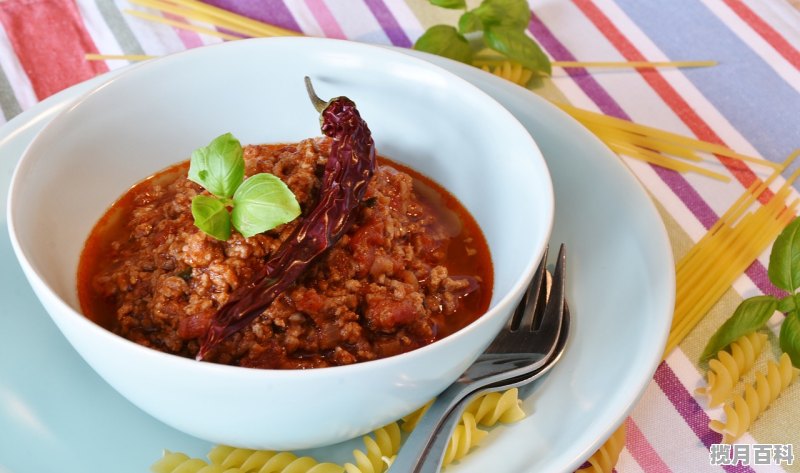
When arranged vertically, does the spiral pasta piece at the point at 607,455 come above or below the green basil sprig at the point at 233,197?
below

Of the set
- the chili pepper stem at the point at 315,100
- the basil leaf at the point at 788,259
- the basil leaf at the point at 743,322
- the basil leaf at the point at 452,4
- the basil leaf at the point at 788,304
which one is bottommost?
the basil leaf at the point at 788,304

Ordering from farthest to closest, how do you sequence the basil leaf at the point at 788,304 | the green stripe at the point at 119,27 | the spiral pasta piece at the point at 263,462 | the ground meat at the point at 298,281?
the green stripe at the point at 119,27
the basil leaf at the point at 788,304
the ground meat at the point at 298,281
the spiral pasta piece at the point at 263,462

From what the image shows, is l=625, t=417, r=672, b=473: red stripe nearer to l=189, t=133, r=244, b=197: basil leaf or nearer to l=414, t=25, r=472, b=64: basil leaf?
l=189, t=133, r=244, b=197: basil leaf

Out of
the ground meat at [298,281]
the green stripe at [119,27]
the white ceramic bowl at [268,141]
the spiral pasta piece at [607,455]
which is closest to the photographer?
the white ceramic bowl at [268,141]

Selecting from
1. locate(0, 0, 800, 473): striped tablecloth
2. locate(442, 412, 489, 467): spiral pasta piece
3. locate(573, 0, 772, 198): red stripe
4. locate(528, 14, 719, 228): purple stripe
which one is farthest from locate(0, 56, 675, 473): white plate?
locate(573, 0, 772, 198): red stripe

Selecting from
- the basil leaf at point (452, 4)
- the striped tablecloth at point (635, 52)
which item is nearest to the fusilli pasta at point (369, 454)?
the striped tablecloth at point (635, 52)

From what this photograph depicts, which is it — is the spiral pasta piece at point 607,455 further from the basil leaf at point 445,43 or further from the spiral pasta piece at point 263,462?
the basil leaf at point 445,43

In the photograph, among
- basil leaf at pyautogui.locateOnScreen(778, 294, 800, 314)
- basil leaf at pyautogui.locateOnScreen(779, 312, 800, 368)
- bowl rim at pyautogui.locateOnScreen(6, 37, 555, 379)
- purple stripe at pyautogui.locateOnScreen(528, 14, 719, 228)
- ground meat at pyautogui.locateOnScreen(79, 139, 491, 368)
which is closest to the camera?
bowl rim at pyautogui.locateOnScreen(6, 37, 555, 379)
